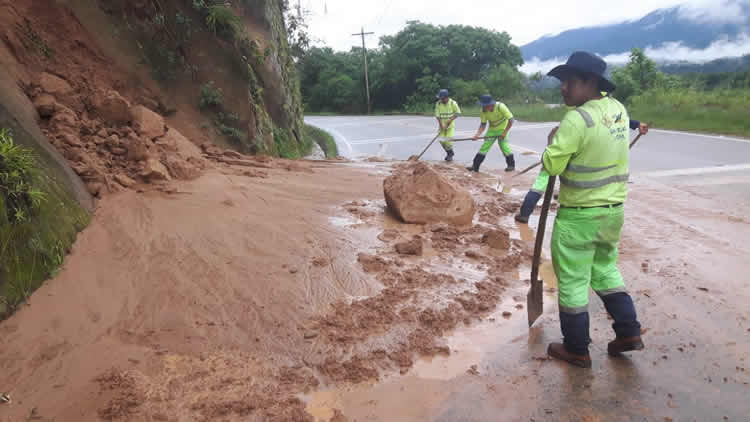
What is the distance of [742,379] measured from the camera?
2750mm

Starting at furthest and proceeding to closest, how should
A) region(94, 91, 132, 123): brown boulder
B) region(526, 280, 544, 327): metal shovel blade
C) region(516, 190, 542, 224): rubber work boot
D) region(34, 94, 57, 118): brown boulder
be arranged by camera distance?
region(516, 190, 542, 224): rubber work boot
region(94, 91, 132, 123): brown boulder
region(34, 94, 57, 118): brown boulder
region(526, 280, 544, 327): metal shovel blade

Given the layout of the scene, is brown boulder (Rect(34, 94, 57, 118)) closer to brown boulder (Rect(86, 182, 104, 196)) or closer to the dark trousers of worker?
brown boulder (Rect(86, 182, 104, 196))

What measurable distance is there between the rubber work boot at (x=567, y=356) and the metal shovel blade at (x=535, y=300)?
1.13ft

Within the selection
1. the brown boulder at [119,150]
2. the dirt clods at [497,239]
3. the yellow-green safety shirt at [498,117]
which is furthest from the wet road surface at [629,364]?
the yellow-green safety shirt at [498,117]

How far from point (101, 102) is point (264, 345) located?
155 inches

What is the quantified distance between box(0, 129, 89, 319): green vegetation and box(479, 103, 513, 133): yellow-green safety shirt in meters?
7.79

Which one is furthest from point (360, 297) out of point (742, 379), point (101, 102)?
point (101, 102)

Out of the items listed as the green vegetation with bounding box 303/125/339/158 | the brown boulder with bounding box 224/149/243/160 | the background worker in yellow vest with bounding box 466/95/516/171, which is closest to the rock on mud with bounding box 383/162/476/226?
the brown boulder with bounding box 224/149/243/160

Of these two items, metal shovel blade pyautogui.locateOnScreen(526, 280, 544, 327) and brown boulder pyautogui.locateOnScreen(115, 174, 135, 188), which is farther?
brown boulder pyautogui.locateOnScreen(115, 174, 135, 188)

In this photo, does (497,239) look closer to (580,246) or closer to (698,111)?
(580,246)

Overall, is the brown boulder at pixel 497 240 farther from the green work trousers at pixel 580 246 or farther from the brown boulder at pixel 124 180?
the brown boulder at pixel 124 180

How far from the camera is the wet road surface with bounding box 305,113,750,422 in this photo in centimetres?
256

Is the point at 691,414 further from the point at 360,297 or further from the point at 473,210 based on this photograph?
the point at 473,210

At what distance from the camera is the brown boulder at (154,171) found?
202 inches
